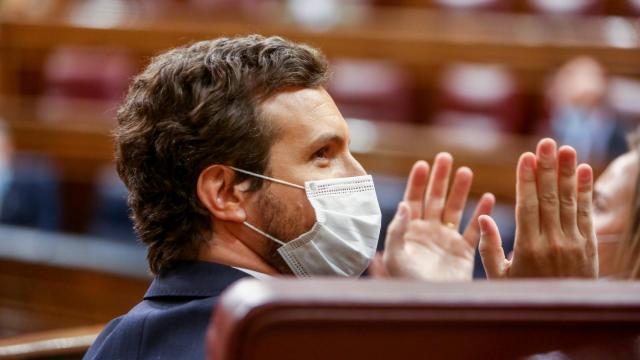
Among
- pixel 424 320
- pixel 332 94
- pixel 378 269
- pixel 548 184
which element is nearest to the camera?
pixel 424 320

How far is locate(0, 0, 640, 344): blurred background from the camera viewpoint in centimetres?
232

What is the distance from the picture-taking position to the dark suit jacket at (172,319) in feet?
2.79

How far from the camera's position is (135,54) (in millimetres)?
2807

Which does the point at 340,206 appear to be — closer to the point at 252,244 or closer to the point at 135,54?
the point at 252,244

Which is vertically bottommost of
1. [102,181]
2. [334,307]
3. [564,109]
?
[102,181]

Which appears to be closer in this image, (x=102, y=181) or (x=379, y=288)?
(x=379, y=288)

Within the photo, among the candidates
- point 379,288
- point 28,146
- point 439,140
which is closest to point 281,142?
point 379,288

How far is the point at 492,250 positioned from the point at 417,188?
0.34 m

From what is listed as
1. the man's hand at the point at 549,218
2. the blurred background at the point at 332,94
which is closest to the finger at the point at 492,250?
the man's hand at the point at 549,218

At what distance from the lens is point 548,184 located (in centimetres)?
85

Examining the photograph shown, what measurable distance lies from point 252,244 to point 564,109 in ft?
5.27

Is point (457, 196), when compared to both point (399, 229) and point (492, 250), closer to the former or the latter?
point (399, 229)

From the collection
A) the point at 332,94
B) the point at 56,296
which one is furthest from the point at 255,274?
the point at 332,94

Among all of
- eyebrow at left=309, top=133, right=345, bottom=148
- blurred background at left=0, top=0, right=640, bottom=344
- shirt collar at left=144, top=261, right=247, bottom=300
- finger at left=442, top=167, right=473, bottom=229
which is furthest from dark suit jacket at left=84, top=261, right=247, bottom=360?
blurred background at left=0, top=0, right=640, bottom=344
